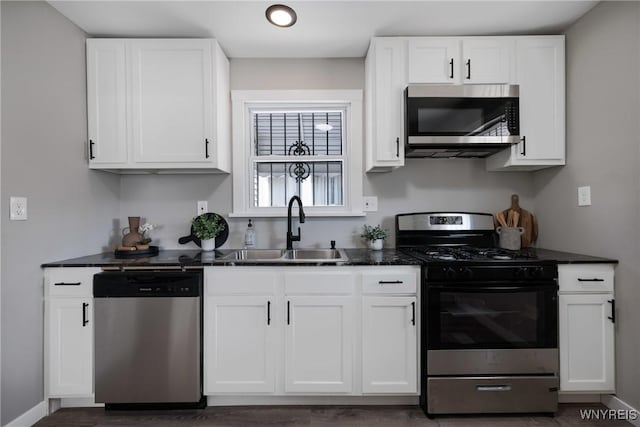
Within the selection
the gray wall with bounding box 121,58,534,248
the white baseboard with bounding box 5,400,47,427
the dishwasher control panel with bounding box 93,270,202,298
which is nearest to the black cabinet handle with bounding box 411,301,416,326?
the gray wall with bounding box 121,58,534,248

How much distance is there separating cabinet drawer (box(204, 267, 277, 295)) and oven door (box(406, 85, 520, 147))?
50.2 inches

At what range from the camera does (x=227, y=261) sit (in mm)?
1915

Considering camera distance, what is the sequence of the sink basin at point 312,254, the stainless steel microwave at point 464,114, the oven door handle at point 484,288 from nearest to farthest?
1. the oven door handle at point 484,288
2. the stainless steel microwave at point 464,114
3. the sink basin at point 312,254

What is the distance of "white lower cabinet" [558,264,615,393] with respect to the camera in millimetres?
1870

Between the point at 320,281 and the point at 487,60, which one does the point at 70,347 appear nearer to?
the point at 320,281

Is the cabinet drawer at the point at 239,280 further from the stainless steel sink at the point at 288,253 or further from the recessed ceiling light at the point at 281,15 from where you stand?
the recessed ceiling light at the point at 281,15

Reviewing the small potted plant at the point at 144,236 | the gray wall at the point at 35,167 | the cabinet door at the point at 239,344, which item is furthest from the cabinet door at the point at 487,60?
the gray wall at the point at 35,167

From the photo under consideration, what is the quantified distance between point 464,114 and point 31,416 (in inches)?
125

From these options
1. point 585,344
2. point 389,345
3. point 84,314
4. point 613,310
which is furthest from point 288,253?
point 613,310

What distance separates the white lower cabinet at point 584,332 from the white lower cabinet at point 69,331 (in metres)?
2.78

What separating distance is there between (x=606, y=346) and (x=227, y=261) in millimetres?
2280

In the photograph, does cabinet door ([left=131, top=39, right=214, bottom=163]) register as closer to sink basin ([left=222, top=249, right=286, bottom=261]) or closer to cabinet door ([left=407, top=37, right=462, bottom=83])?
sink basin ([left=222, top=249, right=286, bottom=261])

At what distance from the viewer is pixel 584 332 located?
6.15 feet

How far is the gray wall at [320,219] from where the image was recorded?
2543 mm
